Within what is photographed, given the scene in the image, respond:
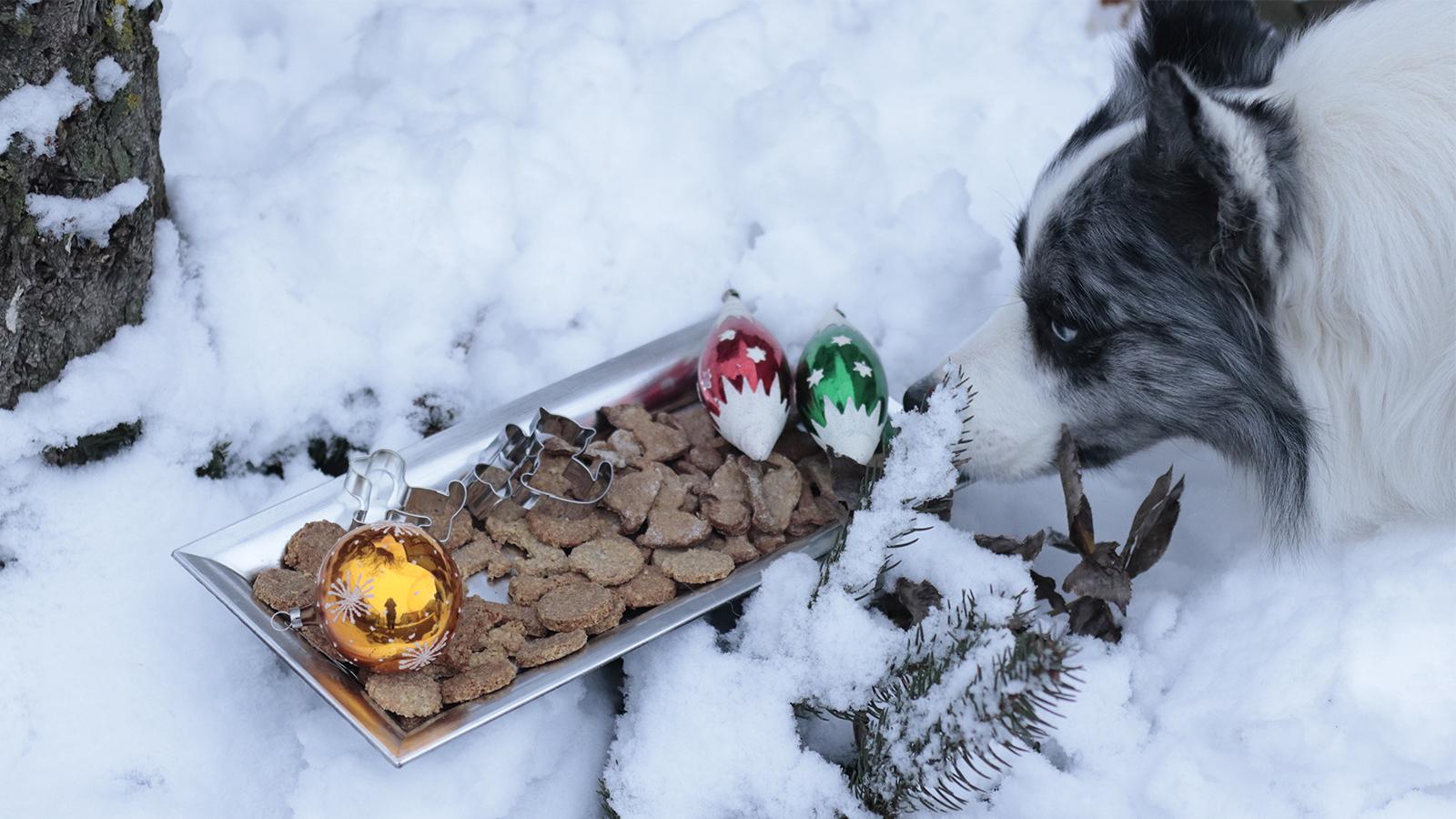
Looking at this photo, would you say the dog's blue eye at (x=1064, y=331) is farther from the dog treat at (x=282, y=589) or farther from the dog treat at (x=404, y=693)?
the dog treat at (x=282, y=589)

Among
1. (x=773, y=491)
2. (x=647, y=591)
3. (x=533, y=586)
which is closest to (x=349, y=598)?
(x=533, y=586)

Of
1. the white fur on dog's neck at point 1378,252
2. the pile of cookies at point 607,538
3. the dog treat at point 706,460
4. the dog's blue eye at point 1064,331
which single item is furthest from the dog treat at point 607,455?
the white fur on dog's neck at point 1378,252

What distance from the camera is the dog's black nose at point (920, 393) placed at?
65.5 inches

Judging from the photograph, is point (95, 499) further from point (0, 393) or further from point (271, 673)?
point (271, 673)

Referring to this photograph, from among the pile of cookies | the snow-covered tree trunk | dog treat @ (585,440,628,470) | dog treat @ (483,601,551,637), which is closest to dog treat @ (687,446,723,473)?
the pile of cookies

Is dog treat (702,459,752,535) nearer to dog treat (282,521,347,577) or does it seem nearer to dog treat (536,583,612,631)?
dog treat (536,583,612,631)

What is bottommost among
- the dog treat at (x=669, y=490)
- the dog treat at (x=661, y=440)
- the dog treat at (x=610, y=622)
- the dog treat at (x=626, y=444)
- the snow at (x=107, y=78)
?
the dog treat at (x=610, y=622)

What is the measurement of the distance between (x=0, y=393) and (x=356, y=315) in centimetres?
52

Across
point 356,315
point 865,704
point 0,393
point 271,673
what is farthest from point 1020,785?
point 0,393

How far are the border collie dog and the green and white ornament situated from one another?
7 cm

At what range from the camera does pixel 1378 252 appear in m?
1.34

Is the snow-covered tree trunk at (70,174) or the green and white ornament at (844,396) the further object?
the green and white ornament at (844,396)

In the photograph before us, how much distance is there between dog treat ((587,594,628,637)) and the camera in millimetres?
1557

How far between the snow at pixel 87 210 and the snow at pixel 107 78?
0.43 ft
